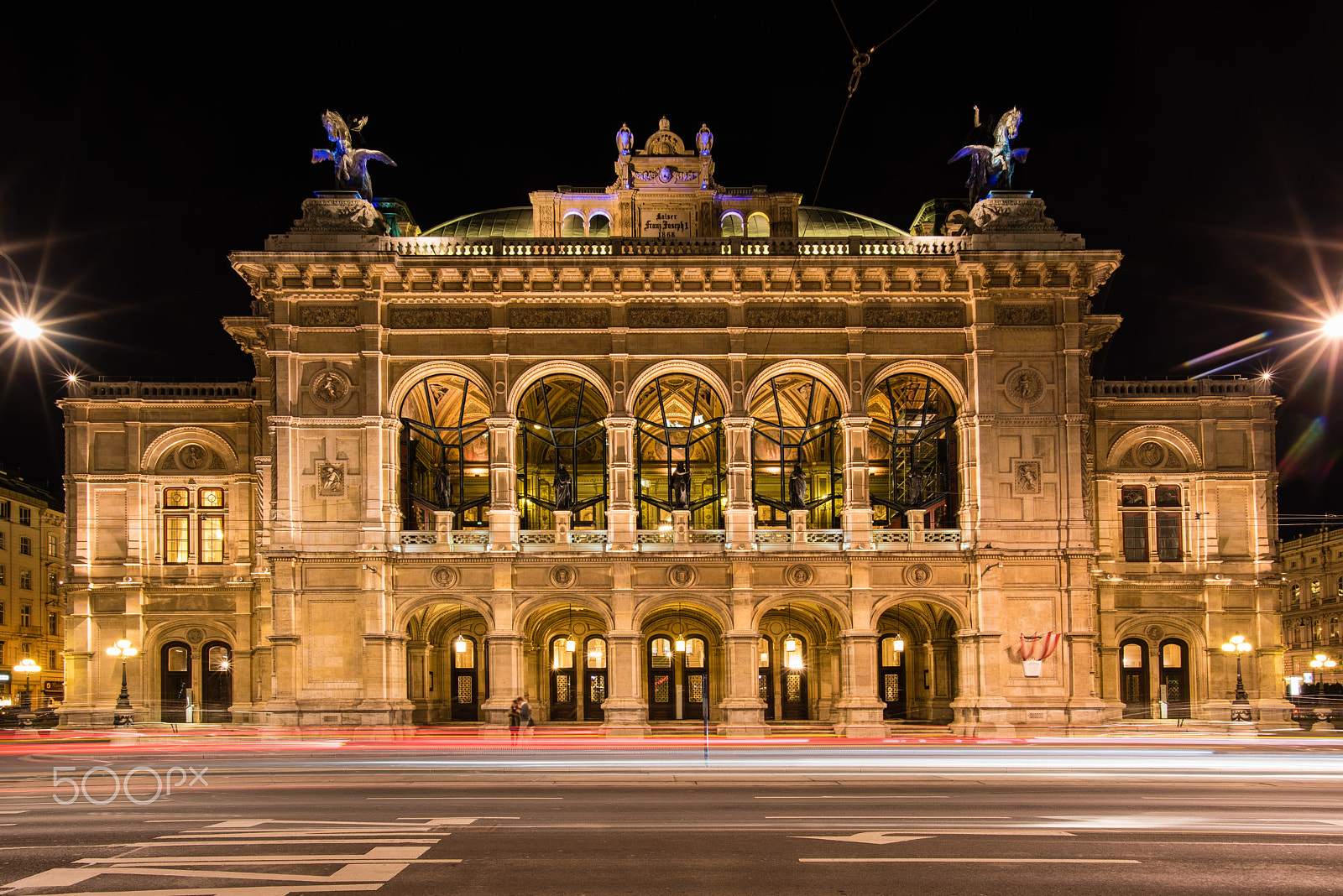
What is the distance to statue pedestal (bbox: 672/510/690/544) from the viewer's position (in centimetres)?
4038

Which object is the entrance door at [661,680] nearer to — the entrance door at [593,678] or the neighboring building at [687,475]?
the neighboring building at [687,475]

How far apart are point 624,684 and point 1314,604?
218ft

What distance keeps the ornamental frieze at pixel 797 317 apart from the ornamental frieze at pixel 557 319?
4.96 meters

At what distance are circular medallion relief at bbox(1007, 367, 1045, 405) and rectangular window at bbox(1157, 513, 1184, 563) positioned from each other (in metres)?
9.42

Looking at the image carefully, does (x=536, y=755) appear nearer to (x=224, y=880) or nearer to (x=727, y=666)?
(x=727, y=666)

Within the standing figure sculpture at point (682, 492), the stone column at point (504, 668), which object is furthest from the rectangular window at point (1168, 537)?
the stone column at point (504, 668)

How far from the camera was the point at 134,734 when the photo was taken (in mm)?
35219

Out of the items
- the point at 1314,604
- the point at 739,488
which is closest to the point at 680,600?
the point at 739,488

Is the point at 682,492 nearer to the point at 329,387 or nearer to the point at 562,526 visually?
the point at 562,526

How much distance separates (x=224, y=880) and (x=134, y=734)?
1031 inches

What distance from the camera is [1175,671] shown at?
46.0 m

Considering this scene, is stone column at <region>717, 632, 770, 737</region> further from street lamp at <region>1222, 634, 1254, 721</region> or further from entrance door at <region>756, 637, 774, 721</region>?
street lamp at <region>1222, 634, 1254, 721</region>

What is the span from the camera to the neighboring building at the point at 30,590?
70812 millimetres

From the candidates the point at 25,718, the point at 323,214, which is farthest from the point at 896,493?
the point at 25,718
